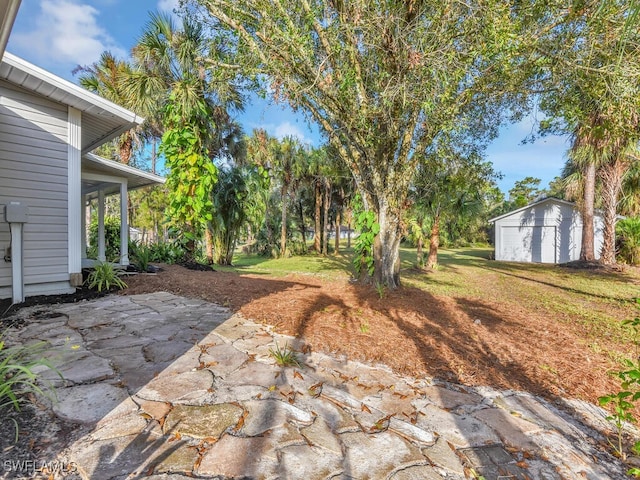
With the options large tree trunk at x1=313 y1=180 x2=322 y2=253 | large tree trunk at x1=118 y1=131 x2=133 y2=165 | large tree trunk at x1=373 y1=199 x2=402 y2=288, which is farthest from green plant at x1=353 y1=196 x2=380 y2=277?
large tree trunk at x1=313 y1=180 x2=322 y2=253

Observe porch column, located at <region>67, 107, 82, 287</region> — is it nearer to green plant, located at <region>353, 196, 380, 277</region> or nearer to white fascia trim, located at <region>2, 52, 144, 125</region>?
white fascia trim, located at <region>2, 52, 144, 125</region>

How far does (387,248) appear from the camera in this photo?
5.80 meters

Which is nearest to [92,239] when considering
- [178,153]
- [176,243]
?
[176,243]

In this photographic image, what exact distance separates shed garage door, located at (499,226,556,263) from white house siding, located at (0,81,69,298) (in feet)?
62.6

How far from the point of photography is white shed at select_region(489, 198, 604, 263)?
15.1m

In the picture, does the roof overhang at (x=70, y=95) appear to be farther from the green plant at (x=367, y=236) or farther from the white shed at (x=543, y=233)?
the white shed at (x=543, y=233)

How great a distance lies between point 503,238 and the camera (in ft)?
57.3

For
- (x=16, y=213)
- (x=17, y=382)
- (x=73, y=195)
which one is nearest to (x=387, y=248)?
(x=17, y=382)

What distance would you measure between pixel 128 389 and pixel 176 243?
7.52 m

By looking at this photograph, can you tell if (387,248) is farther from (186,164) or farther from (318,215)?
(318,215)

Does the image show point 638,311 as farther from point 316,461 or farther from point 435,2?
point 316,461

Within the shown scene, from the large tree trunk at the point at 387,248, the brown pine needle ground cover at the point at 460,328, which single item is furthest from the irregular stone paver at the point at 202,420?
the large tree trunk at the point at 387,248

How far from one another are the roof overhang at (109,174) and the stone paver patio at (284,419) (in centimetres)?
495

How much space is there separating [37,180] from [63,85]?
4.84 feet
